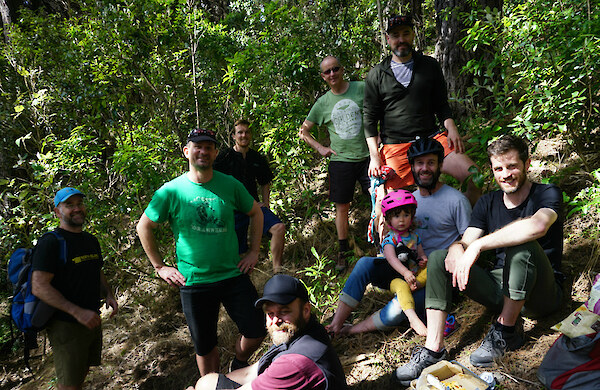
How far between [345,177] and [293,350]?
2717 mm

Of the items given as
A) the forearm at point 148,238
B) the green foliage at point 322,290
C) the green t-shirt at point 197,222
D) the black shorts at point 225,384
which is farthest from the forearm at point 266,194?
the black shorts at point 225,384

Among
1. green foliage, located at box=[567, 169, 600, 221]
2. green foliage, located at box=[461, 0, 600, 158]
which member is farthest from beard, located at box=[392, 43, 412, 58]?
green foliage, located at box=[567, 169, 600, 221]

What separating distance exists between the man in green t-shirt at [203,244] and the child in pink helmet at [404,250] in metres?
1.30

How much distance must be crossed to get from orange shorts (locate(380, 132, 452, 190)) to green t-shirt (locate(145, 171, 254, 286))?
1756 mm

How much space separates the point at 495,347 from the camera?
2.92 m

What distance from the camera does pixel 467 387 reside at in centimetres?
254

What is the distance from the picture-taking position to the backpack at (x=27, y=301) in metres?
3.63

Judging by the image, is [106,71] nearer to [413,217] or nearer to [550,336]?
[413,217]

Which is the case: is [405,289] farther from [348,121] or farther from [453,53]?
[453,53]

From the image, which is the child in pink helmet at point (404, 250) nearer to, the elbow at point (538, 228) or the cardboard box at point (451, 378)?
the cardboard box at point (451, 378)

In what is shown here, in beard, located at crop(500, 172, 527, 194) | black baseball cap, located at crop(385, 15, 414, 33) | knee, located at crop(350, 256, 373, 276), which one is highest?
black baseball cap, located at crop(385, 15, 414, 33)

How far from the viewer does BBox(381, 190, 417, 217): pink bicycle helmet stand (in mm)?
3385

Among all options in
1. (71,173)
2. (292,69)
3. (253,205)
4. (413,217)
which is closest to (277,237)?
(253,205)

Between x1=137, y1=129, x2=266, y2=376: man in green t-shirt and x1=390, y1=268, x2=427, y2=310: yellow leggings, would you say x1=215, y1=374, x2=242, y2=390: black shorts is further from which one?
x1=390, y1=268, x2=427, y2=310: yellow leggings
